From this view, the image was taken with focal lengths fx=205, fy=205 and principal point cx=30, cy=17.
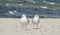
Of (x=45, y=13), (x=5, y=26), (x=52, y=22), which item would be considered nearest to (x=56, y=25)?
(x=52, y=22)

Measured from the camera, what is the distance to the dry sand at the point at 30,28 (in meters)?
3.61

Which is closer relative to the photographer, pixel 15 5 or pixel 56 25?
pixel 56 25

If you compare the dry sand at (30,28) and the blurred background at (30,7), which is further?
the blurred background at (30,7)

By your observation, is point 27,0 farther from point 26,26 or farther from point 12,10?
point 26,26

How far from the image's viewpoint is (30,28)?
12.6 feet

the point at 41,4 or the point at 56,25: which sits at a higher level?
the point at 41,4

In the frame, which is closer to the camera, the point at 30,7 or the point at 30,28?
the point at 30,28

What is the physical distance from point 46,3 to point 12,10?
97cm

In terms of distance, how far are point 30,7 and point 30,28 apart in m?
1.94

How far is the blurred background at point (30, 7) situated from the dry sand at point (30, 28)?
110cm

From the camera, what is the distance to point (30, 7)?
5.72 meters

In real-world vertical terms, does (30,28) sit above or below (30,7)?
below

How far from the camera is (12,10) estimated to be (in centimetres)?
552

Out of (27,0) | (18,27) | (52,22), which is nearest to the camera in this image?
(18,27)
